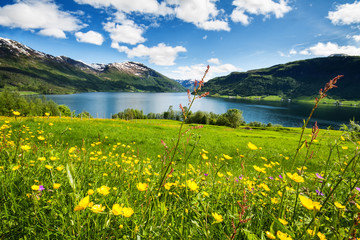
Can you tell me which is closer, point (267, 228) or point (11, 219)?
point (11, 219)

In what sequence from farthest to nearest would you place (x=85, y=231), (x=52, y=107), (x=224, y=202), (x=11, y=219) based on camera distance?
(x=52, y=107) → (x=224, y=202) → (x=11, y=219) → (x=85, y=231)

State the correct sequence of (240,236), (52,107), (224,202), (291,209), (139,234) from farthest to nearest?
(52,107) < (224,202) < (291,209) < (240,236) < (139,234)

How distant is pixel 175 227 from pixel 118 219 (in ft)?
1.99

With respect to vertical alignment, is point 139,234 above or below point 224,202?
above

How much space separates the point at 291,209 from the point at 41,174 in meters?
3.60

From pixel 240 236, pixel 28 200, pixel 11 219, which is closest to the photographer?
pixel 11 219

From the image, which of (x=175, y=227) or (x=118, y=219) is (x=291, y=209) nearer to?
(x=175, y=227)

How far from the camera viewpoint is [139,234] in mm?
1515

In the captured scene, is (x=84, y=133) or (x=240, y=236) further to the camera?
(x=84, y=133)

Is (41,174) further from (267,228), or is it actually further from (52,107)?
(52,107)

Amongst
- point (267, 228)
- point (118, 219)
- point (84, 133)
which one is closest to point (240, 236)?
point (267, 228)

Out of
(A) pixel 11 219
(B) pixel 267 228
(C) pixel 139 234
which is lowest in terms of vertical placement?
(B) pixel 267 228

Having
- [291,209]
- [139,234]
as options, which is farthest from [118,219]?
[291,209]

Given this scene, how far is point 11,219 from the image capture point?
180cm
